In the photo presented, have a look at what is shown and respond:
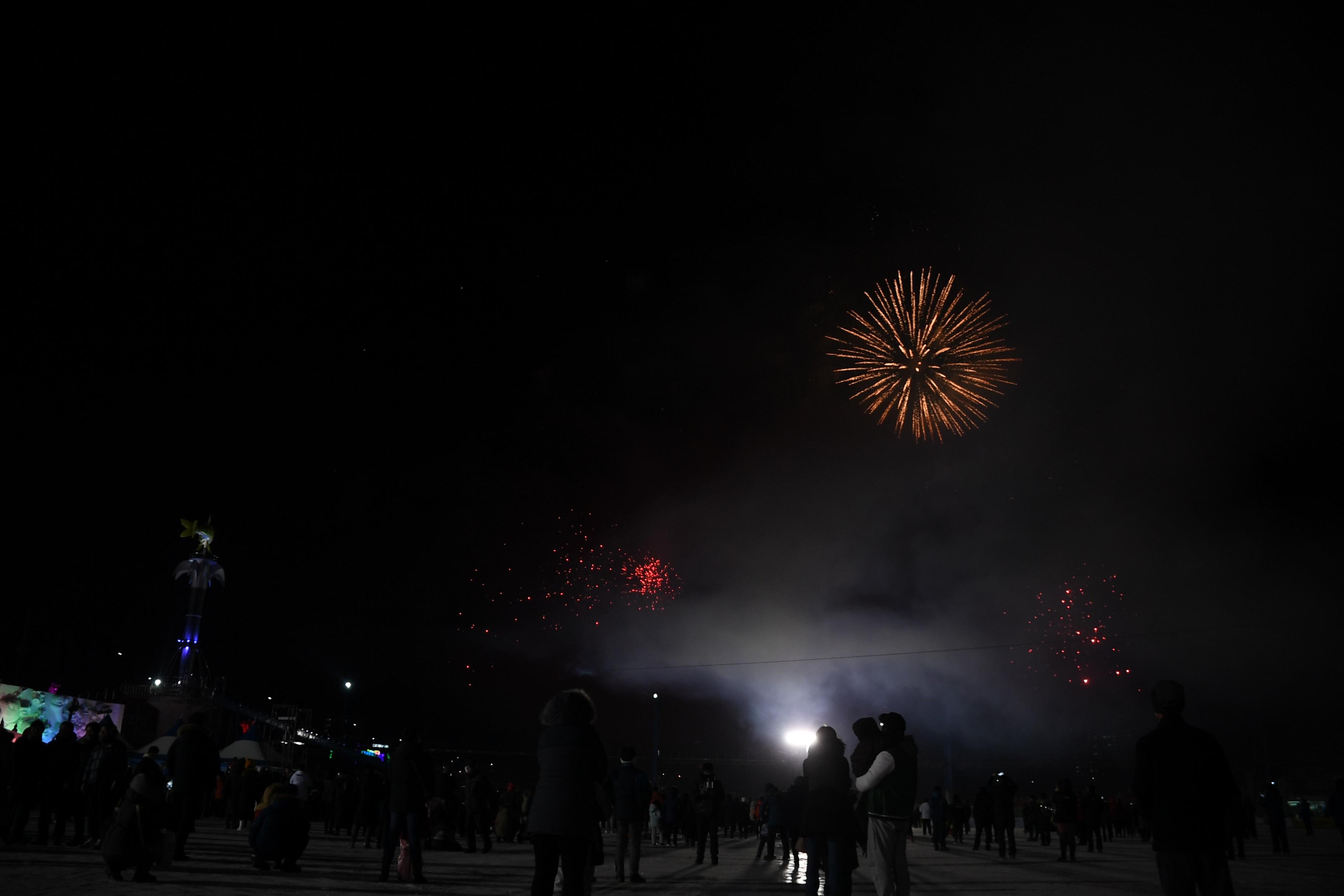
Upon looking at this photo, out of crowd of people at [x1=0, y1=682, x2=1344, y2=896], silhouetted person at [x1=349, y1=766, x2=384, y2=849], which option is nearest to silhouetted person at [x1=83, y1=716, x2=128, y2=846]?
crowd of people at [x1=0, y1=682, x2=1344, y2=896]

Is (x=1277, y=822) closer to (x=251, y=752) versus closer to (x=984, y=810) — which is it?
(x=984, y=810)

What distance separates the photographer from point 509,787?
2516cm

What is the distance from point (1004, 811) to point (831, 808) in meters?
14.5

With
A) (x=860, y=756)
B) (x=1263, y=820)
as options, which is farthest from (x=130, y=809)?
(x=1263, y=820)

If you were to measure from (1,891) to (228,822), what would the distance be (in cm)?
1810

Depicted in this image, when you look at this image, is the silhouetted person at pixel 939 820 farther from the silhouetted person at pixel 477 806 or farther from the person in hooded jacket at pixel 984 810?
the silhouetted person at pixel 477 806

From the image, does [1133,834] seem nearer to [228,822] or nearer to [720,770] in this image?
[228,822]

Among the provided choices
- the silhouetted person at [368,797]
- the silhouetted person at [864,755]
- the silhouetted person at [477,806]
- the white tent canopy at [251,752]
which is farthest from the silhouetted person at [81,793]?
the white tent canopy at [251,752]

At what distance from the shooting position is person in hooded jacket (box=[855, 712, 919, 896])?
7098mm

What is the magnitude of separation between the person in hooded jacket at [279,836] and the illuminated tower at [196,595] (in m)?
61.5

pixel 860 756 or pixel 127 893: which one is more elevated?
pixel 860 756

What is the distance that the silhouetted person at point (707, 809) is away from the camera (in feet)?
57.8

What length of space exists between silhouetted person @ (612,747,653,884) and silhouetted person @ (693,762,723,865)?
16.5ft

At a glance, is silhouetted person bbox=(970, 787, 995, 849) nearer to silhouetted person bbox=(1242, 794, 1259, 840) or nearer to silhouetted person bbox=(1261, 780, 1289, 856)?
silhouetted person bbox=(1242, 794, 1259, 840)
